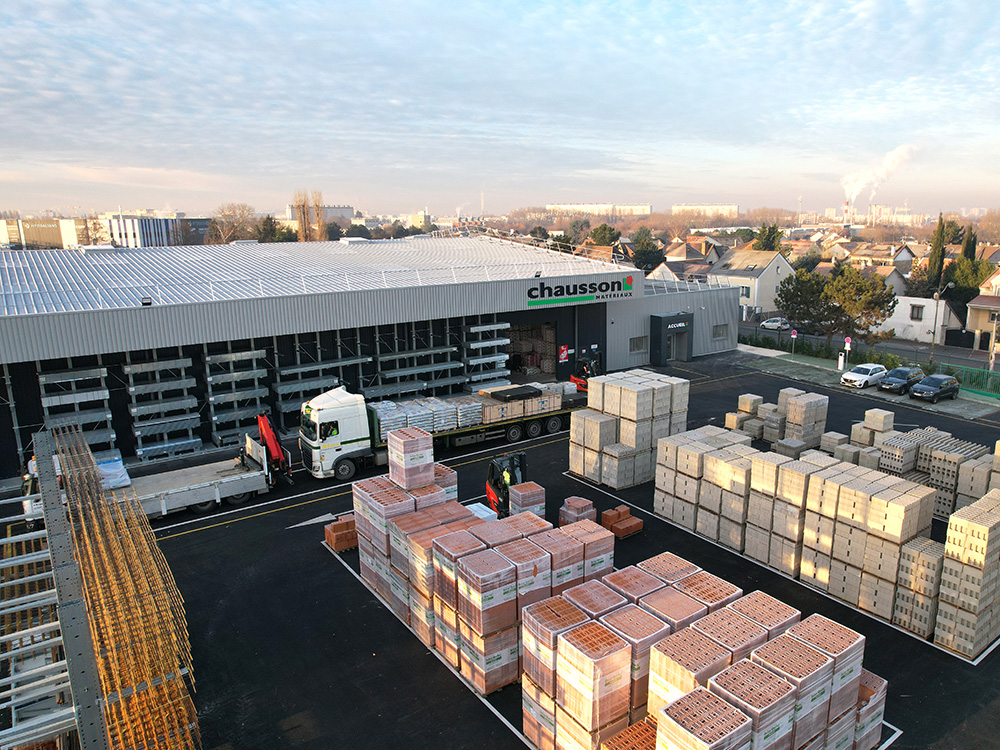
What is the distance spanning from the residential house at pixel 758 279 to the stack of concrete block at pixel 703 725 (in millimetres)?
55636

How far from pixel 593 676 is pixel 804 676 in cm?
268

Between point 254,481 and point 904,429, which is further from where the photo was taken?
point 904,429

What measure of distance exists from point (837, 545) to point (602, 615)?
278 inches

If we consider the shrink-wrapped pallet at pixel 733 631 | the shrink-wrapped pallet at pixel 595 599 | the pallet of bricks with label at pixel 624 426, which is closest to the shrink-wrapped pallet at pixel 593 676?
the shrink-wrapped pallet at pixel 595 599

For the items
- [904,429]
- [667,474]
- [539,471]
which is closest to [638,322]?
[904,429]

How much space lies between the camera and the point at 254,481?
19.9 m

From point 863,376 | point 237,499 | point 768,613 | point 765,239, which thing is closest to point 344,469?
point 237,499

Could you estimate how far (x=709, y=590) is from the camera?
11055mm

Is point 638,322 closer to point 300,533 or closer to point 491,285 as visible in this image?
point 491,285

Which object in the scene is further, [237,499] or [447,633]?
[237,499]

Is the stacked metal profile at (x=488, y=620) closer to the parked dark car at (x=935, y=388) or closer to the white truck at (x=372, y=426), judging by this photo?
the white truck at (x=372, y=426)

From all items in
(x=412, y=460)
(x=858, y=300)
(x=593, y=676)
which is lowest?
(x=593, y=676)

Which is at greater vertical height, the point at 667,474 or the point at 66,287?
the point at 66,287

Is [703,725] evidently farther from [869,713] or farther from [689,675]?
[869,713]
